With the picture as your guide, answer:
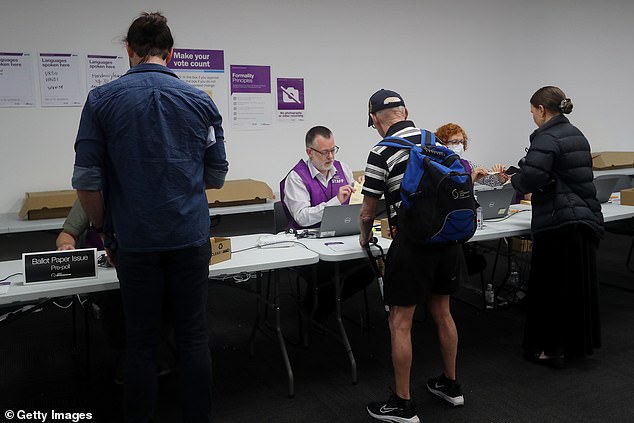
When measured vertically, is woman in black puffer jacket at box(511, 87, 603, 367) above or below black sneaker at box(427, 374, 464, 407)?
above

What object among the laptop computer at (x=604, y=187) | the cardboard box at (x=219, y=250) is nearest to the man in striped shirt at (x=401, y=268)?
the cardboard box at (x=219, y=250)

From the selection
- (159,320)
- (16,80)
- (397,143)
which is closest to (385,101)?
(397,143)

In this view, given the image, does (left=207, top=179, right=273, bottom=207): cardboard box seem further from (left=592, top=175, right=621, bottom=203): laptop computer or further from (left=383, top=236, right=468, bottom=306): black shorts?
(left=592, top=175, right=621, bottom=203): laptop computer

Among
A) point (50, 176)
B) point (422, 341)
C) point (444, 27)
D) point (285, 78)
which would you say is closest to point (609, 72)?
point (444, 27)

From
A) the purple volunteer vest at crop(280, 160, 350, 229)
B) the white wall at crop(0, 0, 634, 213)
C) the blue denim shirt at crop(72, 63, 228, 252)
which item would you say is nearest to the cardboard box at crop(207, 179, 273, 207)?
the white wall at crop(0, 0, 634, 213)

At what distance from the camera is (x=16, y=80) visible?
387 cm

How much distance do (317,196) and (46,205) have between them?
5.96 feet

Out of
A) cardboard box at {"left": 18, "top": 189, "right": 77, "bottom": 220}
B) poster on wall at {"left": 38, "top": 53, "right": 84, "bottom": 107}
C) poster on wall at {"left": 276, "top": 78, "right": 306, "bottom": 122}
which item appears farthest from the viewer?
poster on wall at {"left": 276, "top": 78, "right": 306, "bottom": 122}

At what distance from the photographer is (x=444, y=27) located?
536 centimetres

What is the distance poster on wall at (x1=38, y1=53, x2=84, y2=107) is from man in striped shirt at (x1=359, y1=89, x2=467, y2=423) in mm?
2642

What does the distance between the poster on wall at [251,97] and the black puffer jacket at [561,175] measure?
2483 millimetres

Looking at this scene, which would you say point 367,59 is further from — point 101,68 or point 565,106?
point 565,106

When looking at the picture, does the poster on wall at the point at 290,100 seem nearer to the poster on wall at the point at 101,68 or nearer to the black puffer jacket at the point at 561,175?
the poster on wall at the point at 101,68

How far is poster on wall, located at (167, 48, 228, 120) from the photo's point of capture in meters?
4.34
